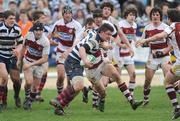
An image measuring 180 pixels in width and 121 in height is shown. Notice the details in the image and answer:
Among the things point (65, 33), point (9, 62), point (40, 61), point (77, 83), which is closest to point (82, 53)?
point (77, 83)

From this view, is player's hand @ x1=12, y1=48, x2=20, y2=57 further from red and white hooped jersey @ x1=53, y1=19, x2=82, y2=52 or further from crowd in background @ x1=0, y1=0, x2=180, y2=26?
crowd in background @ x1=0, y1=0, x2=180, y2=26

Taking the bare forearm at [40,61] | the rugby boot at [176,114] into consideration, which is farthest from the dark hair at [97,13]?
the rugby boot at [176,114]

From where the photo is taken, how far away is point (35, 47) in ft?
64.2

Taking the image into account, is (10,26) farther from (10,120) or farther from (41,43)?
(10,120)

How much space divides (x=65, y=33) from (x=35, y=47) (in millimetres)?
1468

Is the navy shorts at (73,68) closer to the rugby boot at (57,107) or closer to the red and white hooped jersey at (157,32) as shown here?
the rugby boot at (57,107)

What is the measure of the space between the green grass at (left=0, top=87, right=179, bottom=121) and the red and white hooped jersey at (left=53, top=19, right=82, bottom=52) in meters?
1.55

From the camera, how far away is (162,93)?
22.7 meters

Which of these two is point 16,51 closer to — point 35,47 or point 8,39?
point 8,39

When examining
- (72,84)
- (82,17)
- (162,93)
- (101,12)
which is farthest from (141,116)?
(82,17)

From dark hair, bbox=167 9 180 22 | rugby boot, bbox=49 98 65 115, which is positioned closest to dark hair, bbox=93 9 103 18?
dark hair, bbox=167 9 180 22

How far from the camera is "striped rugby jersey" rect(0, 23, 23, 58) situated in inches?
745

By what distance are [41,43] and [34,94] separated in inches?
53.0

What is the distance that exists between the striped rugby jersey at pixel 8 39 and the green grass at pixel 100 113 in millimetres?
1409
